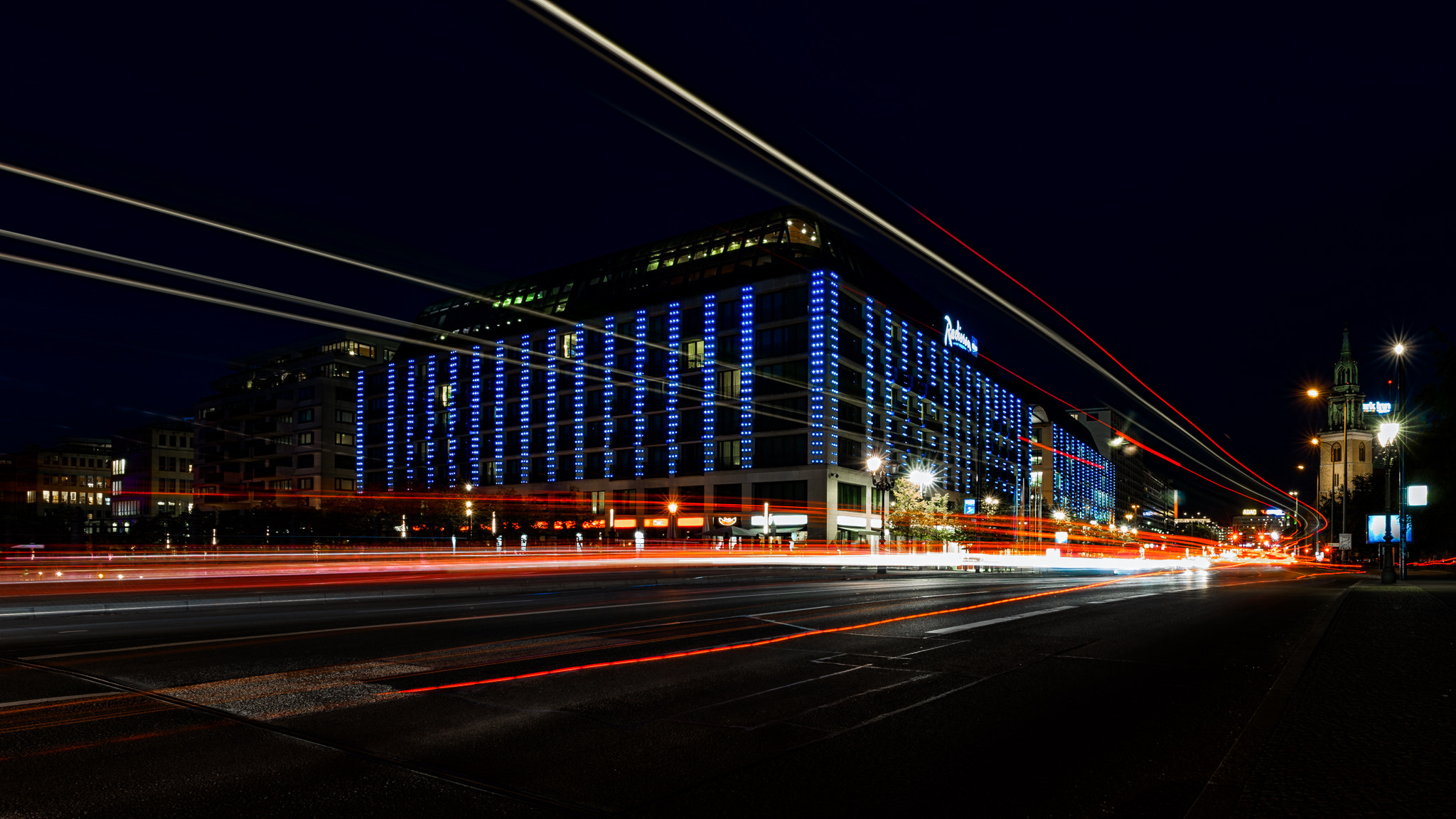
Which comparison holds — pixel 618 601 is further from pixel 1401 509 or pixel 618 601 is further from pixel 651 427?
pixel 651 427

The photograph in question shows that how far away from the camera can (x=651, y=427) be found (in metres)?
78.8

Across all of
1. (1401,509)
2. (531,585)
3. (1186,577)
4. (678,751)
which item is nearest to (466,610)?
(531,585)

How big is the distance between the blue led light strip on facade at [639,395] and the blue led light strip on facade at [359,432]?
39.3 m

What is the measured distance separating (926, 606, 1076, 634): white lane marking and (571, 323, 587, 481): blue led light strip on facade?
224ft

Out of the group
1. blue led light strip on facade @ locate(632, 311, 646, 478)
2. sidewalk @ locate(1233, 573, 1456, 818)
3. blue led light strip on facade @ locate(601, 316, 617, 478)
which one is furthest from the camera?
blue led light strip on facade @ locate(601, 316, 617, 478)

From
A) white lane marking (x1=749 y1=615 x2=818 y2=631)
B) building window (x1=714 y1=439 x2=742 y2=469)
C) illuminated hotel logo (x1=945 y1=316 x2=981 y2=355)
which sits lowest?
white lane marking (x1=749 y1=615 x2=818 y2=631)

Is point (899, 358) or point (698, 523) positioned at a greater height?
point (899, 358)

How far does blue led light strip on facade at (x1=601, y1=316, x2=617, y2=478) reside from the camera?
266 feet

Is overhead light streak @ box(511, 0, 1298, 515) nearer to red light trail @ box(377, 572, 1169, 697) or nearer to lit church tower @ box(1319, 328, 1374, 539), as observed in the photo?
red light trail @ box(377, 572, 1169, 697)

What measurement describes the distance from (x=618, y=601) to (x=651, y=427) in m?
60.0

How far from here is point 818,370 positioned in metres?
69.1

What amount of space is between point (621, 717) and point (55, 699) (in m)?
5.01

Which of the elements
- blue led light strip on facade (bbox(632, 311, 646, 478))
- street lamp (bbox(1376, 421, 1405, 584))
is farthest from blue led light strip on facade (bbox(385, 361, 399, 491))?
street lamp (bbox(1376, 421, 1405, 584))

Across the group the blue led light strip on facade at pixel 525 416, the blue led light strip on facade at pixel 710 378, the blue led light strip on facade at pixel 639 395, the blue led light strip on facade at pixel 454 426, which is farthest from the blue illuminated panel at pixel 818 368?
the blue led light strip on facade at pixel 454 426
